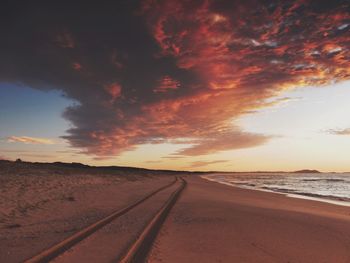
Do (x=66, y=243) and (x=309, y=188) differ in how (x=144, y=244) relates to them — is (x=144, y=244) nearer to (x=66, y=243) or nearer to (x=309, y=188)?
(x=66, y=243)

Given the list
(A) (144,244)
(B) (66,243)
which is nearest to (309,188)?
(A) (144,244)

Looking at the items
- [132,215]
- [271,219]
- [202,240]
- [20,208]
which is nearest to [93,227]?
[132,215]

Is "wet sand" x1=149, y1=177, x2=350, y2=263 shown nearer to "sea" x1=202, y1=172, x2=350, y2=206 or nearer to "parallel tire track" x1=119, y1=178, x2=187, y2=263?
"parallel tire track" x1=119, y1=178, x2=187, y2=263

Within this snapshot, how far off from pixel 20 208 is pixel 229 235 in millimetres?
10083

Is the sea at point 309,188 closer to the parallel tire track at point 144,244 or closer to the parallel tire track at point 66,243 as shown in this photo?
the parallel tire track at point 144,244

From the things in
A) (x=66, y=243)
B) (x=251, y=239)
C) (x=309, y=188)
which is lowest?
(x=66, y=243)

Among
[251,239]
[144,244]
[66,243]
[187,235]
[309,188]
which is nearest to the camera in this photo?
[144,244]

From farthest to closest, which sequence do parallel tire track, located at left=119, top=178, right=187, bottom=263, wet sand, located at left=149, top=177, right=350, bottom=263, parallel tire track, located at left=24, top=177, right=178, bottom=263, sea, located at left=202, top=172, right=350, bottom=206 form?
sea, located at left=202, top=172, right=350, bottom=206
wet sand, located at left=149, top=177, right=350, bottom=263
parallel tire track, located at left=24, top=177, right=178, bottom=263
parallel tire track, located at left=119, top=178, right=187, bottom=263

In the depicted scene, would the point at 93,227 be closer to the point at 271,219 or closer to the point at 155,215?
the point at 155,215

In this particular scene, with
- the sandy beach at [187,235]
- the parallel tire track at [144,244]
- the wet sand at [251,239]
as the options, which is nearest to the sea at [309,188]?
the wet sand at [251,239]

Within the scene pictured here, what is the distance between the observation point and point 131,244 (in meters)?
9.01

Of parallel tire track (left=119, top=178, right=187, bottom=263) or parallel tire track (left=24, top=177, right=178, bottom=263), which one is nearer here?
parallel tire track (left=119, top=178, right=187, bottom=263)

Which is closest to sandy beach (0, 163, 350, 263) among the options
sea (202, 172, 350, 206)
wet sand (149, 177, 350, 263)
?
wet sand (149, 177, 350, 263)

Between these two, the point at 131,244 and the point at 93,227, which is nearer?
the point at 131,244
